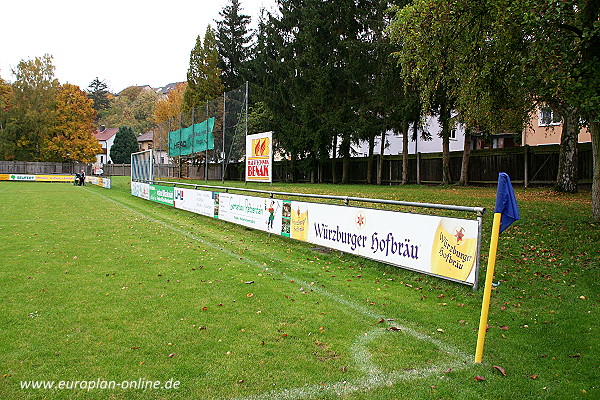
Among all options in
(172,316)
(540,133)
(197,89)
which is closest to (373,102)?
(540,133)

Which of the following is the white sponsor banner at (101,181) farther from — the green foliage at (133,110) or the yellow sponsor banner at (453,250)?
the green foliage at (133,110)

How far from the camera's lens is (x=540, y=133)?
107 ft

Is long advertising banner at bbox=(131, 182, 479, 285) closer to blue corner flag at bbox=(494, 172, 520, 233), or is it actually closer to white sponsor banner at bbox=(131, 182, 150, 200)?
blue corner flag at bbox=(494, 172, 520, 233)

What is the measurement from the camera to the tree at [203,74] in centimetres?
5094

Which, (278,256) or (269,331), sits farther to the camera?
(278,256)

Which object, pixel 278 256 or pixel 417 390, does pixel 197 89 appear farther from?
pixel 417 390

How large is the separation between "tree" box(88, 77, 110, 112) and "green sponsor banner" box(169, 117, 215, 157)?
285 feet

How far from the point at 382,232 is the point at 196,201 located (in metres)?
11.6

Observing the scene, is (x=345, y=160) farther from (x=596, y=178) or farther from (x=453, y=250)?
(x=453, y=250)

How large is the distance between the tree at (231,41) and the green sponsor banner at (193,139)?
2391 centimetres

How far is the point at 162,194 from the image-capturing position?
23312mm

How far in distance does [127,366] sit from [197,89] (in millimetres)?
50217

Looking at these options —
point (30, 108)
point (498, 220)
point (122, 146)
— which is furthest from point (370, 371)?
point (122, 146)

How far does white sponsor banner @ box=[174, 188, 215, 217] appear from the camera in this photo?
16703 millimetres
